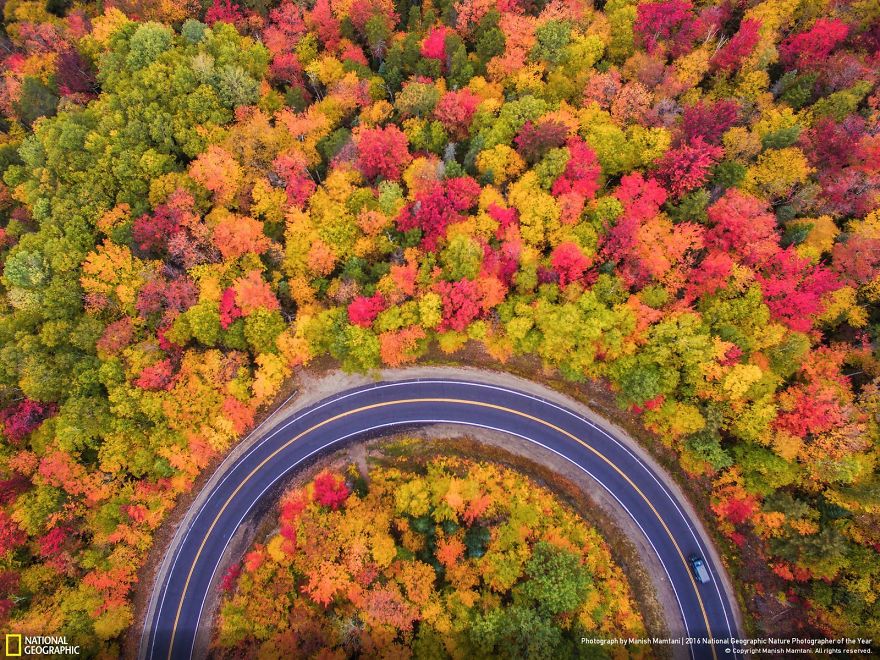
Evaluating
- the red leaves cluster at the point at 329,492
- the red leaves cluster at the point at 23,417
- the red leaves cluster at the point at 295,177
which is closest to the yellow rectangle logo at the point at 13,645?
the red leaves cluster at the point at 23,417

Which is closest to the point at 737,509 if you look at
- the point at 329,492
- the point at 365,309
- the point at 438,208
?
the point at 329,492

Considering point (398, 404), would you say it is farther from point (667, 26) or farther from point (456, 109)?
point (667, 26)

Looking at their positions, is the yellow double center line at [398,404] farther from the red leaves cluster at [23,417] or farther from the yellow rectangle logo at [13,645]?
the red leaves cluster at [23,417]

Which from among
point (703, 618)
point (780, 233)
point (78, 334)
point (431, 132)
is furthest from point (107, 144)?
point (703, 618)

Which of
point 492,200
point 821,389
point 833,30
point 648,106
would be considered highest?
point 833,30

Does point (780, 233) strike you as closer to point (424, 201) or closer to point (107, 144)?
point (424, 201)

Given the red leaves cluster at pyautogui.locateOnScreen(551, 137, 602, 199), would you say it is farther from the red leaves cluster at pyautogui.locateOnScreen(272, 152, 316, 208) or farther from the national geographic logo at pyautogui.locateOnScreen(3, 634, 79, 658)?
the national geographic logo at pyautogui.locateOnScreen(3, 634, 79, 658)

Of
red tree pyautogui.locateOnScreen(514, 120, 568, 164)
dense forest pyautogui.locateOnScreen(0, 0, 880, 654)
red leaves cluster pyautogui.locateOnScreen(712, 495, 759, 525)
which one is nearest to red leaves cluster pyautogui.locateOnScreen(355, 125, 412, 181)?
dense forest pyautogui.locateOnScreen(0, 0, 880, 654)
